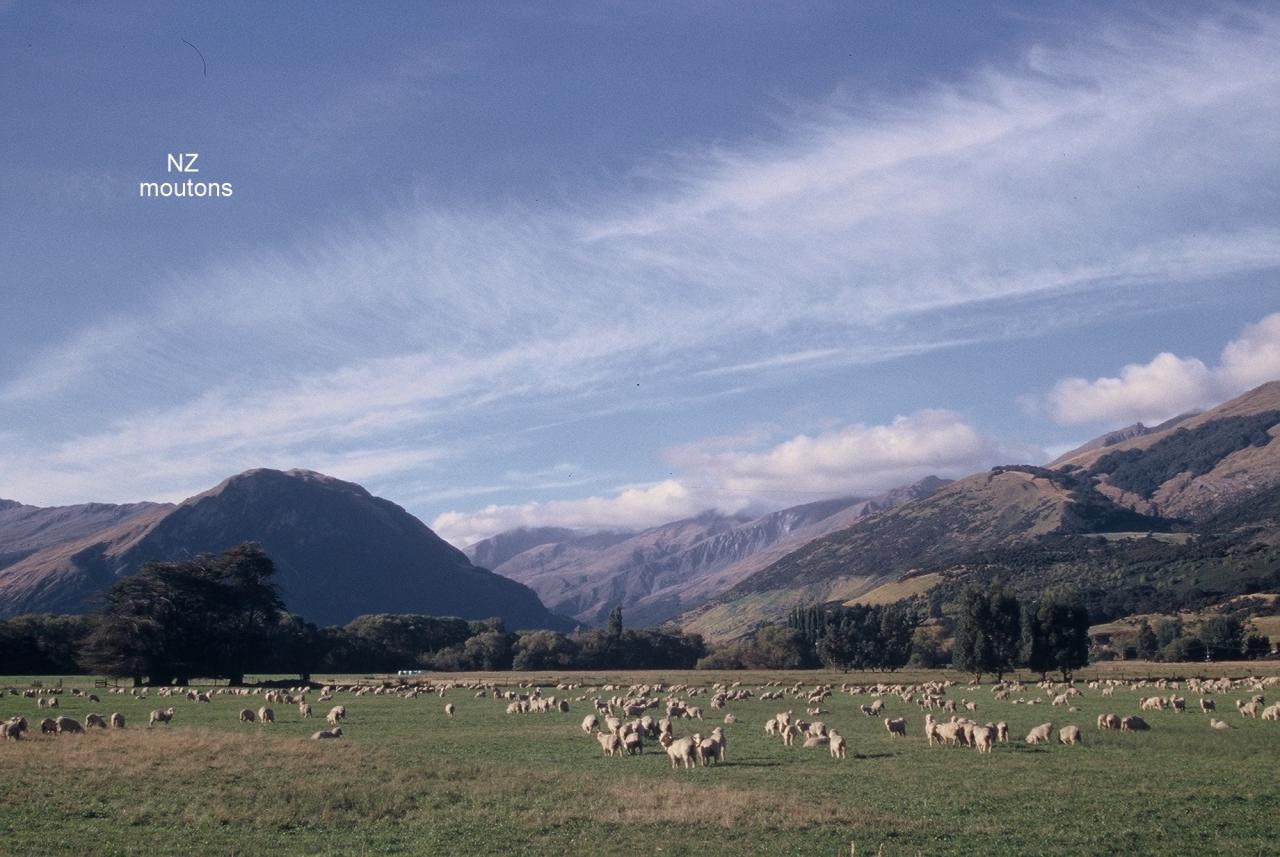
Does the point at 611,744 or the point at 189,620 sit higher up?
the point at 189,620

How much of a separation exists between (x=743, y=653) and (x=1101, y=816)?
133 meters

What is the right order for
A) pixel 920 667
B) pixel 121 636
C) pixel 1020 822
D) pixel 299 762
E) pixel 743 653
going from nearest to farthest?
pixel 1020 822
pixel 299 762
pixel 121 636
pixel 920 667
pixel 743 653

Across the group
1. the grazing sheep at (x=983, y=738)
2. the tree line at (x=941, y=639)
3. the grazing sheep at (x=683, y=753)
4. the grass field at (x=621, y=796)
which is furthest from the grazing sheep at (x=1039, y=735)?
the tree line at (x=941, y=639)

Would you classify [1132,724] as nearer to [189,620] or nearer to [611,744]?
[611,744]

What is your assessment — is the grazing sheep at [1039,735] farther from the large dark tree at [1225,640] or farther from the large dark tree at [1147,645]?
the large dark tree at [1147,645]

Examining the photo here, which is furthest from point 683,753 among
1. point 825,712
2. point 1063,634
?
point 1063,634

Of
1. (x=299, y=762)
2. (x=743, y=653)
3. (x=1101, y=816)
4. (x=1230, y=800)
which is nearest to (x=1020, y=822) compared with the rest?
(x=1101, y=816)

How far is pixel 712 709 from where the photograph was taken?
5828cm

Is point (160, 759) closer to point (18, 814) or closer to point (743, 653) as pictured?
point (18, 814)

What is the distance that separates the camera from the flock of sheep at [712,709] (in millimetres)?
35594

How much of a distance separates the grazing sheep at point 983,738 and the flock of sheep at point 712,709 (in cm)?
3

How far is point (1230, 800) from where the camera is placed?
79.5ft

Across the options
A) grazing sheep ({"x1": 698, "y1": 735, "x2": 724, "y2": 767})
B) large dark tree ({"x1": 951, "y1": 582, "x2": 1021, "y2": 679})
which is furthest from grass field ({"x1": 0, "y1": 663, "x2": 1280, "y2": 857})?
large dark tree ({"x1": 951, "y1": 582, "x2": 1021, "y2": 679})

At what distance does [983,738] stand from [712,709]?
84.0 feet
